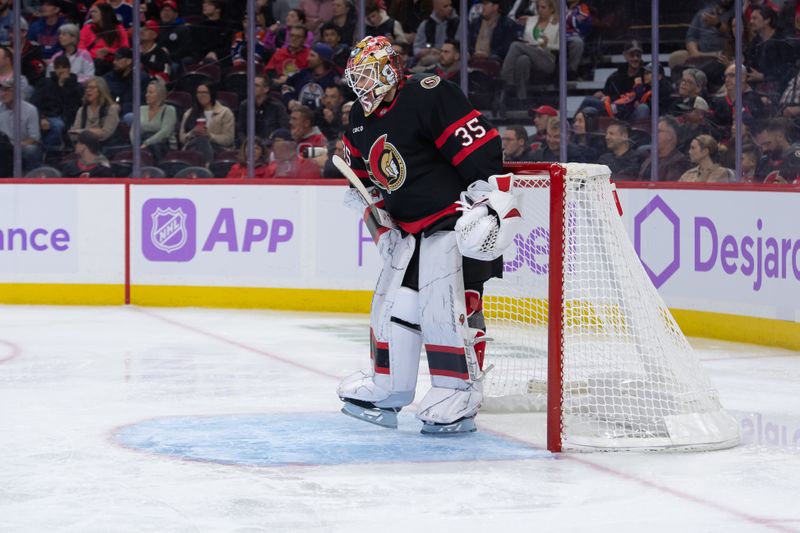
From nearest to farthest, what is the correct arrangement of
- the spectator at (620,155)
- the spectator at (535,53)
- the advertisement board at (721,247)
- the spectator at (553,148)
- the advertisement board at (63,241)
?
the advertisement board at (721,247), the advertisement board at (63,241), the spectator at (620,155), the spectator at (553,148), the spectator at (535,53)

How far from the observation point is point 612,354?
4.36 metres

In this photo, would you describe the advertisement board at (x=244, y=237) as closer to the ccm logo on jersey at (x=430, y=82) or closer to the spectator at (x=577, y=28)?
the spectator at (x=577, y=28)

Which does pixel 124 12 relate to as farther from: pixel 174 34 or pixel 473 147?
pixel 473 147

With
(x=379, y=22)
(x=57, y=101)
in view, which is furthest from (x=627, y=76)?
(x=57, y=101)

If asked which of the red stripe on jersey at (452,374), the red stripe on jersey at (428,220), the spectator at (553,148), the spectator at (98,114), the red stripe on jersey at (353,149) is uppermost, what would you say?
the spectator at (98,114)

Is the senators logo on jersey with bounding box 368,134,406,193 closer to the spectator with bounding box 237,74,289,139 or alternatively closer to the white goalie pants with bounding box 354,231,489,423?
the white goalie pants with bounding box 354,231,489,423

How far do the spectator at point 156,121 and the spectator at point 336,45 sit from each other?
4.08 feet

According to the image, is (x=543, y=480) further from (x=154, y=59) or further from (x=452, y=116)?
(x=154, y=59)

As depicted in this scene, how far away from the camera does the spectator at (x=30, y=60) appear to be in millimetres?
9617

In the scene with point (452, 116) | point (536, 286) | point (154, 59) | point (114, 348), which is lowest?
point (114, 348)

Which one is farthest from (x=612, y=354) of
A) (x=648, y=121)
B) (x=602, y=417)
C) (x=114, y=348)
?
(x=648, y=121)

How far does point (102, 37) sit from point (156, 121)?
925 millimetres

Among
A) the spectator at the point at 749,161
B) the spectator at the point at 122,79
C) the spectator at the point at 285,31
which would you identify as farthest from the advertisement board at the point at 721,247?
the spectator at the point at 122,79

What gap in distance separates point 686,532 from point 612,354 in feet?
4.99
